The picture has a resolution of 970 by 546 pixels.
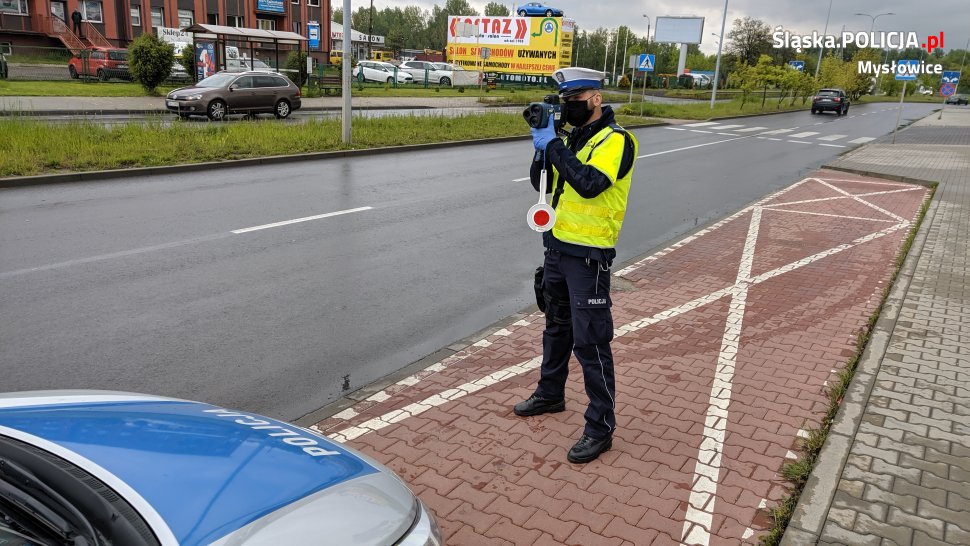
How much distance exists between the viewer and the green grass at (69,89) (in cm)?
2555

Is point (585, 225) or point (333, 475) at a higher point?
point (585, 225)

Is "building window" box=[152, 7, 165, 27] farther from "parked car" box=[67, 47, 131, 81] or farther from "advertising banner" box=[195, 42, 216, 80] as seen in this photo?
"advertising banner" box=[195, 42, 216, 80]

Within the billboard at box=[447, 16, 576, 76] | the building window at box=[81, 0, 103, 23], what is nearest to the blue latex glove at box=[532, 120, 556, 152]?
the building window at box=[81, 0, 103, 23]

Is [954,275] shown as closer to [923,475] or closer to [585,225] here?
[923,475]

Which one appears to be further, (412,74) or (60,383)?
(412,74)

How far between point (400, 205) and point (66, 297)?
17.4 feet

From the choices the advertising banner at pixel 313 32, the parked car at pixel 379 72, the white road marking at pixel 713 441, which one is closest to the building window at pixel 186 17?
the advertising banner at pixel 313 32

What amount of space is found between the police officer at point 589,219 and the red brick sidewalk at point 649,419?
0.37 meters

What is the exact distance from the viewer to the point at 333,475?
2230 mm

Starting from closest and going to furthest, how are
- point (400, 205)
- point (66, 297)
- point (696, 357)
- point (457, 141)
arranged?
point (696, 357), point (66, 297), point (400, 205), point (457, 141)

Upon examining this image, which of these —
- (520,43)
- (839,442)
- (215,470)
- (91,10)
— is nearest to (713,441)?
(839,442)

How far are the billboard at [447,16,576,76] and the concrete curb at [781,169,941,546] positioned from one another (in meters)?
50.6

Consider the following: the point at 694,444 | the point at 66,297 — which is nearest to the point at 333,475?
the point at 694,444

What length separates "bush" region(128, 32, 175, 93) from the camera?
27.0m
